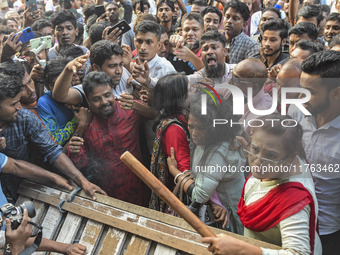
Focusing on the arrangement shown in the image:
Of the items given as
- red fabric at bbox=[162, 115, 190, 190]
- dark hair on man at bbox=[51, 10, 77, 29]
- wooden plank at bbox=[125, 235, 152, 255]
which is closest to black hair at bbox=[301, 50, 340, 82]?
red fabric at bbox=[162, 115, 190, 190]

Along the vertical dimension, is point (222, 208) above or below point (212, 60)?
below

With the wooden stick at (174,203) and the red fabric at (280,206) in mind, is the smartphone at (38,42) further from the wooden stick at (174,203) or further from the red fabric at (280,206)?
the red fabric at (280,206)

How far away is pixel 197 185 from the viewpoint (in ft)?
8.07

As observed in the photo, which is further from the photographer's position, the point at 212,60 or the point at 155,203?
the point at 212,60

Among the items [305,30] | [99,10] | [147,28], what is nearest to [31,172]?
[147,28]

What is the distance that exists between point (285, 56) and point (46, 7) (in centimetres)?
751

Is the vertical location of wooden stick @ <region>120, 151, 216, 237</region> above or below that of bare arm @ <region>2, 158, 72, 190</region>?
above

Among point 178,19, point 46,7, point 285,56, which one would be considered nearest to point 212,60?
point 285,56

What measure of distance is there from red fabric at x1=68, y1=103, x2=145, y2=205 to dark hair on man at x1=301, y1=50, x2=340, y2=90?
142cm

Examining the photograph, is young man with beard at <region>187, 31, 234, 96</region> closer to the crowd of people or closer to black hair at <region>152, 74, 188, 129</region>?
the crowd of people

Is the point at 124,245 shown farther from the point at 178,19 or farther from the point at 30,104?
the point at 178,19

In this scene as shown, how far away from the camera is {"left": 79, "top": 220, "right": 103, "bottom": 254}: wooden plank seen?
2662 mm

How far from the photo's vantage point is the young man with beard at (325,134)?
223cm

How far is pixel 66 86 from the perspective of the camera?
10.3 feet
